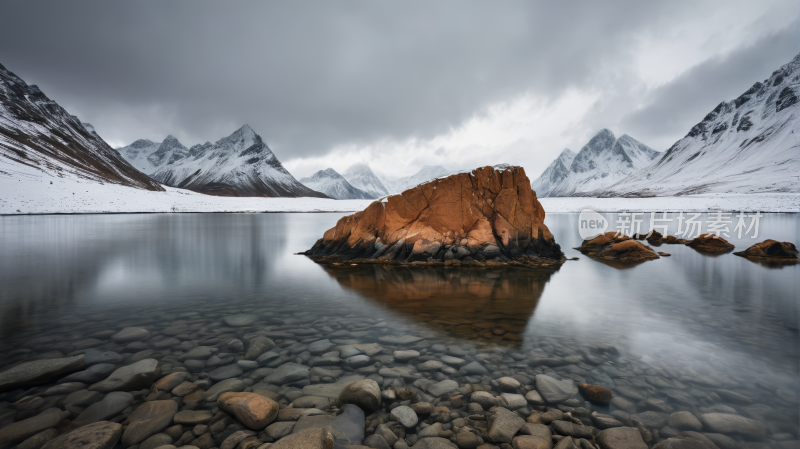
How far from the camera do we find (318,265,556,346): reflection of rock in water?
8586 millimetres

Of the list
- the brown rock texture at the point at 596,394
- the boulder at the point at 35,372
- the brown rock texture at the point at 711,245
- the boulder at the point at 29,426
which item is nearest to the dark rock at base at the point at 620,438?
the brown rock texture at the point at 596,394

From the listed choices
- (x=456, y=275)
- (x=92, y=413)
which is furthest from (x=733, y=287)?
(x=92, y=413)

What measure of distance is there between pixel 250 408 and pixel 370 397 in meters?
1.64

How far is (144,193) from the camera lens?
81.2 m

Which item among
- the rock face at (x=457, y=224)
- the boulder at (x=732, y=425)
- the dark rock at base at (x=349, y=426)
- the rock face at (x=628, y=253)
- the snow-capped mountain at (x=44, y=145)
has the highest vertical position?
the snow-capped mountain at (x=44, y=145)

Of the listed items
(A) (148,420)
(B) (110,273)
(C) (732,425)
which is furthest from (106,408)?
(B) (110,273)

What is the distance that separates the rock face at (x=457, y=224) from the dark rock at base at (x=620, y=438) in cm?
1418

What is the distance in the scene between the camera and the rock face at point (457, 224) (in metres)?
19.3

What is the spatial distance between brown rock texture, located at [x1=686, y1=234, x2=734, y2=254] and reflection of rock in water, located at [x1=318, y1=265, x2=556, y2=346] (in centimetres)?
1739

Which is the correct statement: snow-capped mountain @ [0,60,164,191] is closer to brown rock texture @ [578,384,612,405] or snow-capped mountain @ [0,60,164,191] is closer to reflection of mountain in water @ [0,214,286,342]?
reflection of mountain in water @ [0,214,286,342]

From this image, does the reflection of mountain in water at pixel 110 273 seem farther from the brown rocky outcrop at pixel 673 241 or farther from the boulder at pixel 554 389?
the brown rocky outcrop at pixel 673 241

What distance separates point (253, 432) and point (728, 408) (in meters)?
6.92

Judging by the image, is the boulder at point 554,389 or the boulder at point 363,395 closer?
the boulder at point 363,395

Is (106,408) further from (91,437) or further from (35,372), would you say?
(35,372)
